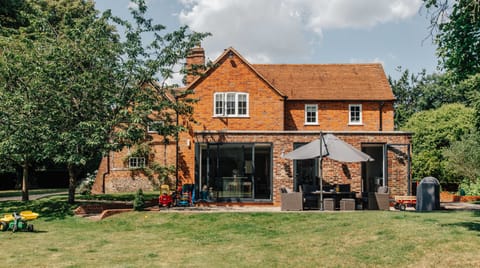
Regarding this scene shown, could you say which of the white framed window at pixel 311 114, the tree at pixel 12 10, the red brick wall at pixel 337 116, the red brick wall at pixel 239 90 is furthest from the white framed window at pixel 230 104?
the tree at pixel 12 10

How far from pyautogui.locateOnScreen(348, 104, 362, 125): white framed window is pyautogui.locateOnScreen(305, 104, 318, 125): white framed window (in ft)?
7.69

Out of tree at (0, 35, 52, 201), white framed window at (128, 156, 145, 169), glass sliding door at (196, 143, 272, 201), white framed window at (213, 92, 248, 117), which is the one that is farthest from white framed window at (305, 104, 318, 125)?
tree at (0, 35, 52, 201)

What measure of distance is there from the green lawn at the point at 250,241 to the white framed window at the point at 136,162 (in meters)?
17.7

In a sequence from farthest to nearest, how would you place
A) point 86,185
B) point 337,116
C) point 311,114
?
1. point 86,185
2. point 311,114
3. point 337,116

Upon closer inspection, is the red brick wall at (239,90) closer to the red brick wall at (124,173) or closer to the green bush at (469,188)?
the red brick wall at (124,173)

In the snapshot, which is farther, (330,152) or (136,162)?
(136,162)

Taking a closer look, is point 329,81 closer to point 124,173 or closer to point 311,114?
point 311,114

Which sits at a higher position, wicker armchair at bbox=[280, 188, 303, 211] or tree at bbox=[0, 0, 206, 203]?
tree at bbox=[0, 0, 206, 203]

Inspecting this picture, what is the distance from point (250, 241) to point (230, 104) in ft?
53.2

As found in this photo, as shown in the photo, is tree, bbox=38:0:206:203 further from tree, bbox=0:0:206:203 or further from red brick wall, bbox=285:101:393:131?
red brick wall, bbox=285:101:393:131

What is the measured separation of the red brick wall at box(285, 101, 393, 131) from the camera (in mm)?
31781

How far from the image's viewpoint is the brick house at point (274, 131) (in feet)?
76.3

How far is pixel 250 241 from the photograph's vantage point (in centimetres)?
1443

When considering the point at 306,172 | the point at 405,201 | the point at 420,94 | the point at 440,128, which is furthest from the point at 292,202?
the point at 420,94
